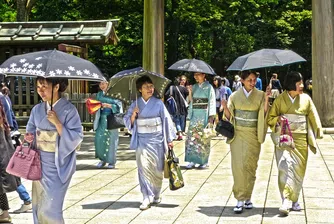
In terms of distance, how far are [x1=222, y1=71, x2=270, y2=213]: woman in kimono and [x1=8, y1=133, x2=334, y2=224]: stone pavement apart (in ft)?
0.98

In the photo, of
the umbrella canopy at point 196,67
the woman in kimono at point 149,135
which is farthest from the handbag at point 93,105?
the woman in kimono at point 149,135

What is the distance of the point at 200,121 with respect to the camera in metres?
10.5

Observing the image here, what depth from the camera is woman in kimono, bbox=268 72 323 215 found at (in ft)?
22.4

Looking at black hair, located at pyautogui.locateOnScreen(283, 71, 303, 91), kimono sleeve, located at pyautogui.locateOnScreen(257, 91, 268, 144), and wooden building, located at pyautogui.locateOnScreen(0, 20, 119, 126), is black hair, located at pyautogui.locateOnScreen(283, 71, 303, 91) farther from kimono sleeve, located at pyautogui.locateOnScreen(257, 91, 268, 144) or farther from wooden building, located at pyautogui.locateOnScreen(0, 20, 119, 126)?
wooden building, located at pyautogui.locateOnScreen(0, 20, 119, 126)

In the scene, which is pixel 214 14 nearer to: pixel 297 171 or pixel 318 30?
pixel 318 30

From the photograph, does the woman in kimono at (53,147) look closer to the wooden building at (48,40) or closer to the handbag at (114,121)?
the handbag at (114,121)

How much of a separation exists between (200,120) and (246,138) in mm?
3545

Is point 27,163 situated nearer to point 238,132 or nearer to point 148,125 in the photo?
point 148,125

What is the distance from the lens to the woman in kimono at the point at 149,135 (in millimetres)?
7352

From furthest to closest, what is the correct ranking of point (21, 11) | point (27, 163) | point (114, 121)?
1. point (21, 11)
2. point (114, 121)
3. point (27, 163)

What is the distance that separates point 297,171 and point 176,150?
6.53 meters

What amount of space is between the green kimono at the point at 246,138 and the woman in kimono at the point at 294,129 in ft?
0.63

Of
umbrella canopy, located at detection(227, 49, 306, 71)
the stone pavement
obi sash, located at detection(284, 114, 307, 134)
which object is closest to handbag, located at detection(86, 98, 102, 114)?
the stone pavement

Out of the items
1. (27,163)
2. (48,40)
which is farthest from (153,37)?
(27,163)
